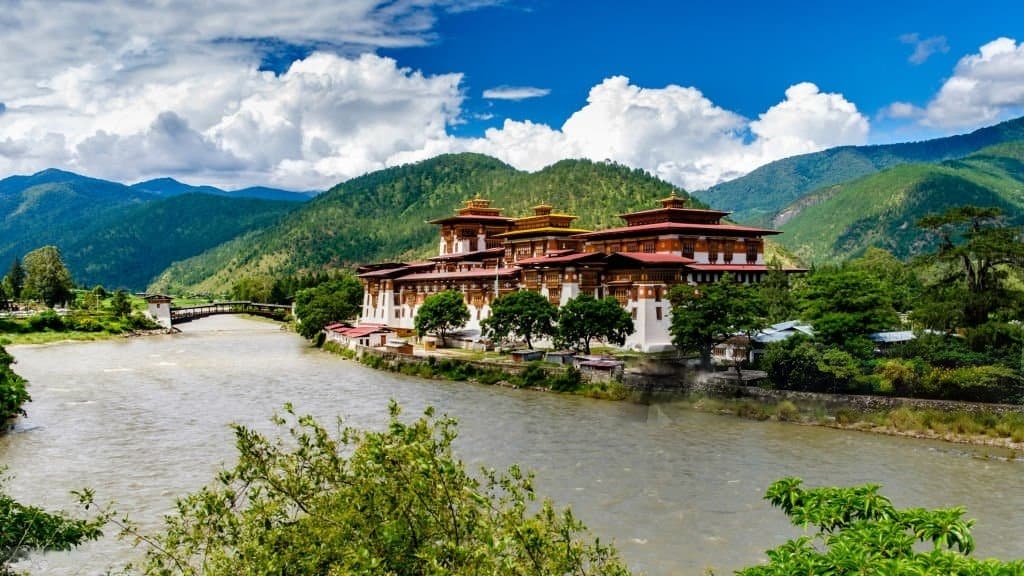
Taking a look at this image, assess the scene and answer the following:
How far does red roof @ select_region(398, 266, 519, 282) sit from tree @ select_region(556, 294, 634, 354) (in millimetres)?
14958

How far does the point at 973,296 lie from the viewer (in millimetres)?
39375

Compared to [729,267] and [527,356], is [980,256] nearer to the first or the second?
[729,267]

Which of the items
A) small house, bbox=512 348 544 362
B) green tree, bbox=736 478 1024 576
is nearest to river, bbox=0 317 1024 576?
small house, bbox=512 348 544 362

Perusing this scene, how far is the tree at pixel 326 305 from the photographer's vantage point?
82062mm

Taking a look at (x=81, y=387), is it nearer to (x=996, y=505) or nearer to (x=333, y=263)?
(x=996, y=505)

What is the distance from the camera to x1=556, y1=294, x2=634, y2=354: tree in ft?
167

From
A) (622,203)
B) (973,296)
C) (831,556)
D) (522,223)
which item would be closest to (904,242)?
(622,203)

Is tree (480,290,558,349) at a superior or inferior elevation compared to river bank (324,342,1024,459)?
superior

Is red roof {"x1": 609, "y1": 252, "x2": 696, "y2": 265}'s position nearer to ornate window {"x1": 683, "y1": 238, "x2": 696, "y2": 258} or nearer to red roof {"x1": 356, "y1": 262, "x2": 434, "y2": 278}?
ornate window {"x1": 683, "y1": 238, "x2": 696, "y2": 258}

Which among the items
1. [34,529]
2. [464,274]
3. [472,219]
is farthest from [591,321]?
[34,529]

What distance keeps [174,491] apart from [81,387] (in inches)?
1121

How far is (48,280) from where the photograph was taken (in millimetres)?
110562

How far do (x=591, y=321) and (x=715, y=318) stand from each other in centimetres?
862

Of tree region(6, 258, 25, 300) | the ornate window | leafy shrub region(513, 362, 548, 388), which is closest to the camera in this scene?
leafy shrub region(513, 362, 548, 388)
